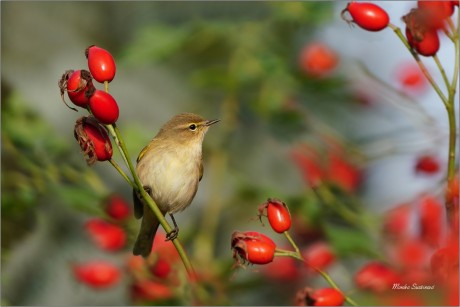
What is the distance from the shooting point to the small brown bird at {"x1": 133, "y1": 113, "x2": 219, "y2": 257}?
3.28 metres

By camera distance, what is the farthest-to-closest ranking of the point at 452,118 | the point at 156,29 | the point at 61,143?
the point at 156,29, the point at 61,143, the point at 452,118

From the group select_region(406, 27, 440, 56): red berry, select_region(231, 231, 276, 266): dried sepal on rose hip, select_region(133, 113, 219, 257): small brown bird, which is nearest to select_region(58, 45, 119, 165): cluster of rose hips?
select_region(231, 231, 276, 266): dried sepal on rose hip

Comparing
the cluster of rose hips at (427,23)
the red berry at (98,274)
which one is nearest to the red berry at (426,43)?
the cluster of rose hips at (427,23)

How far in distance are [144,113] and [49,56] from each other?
0.95 meters

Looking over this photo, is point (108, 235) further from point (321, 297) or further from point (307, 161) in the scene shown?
point (321, 297)

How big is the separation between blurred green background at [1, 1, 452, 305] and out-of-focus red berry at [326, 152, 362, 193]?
0.43 ft

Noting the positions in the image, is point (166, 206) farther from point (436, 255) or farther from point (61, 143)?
point (436, 255)

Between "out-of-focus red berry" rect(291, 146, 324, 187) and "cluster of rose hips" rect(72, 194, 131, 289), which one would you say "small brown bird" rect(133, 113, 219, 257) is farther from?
"out-of-focus red berry" rect(291, 146, 324, 187)

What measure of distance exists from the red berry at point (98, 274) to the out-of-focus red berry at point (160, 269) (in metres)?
0.67

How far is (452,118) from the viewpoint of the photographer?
5.62 ft

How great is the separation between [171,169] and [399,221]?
3.74 feet

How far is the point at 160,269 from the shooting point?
2943mm

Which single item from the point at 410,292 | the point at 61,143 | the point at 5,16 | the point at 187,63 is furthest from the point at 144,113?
the point at 410,292

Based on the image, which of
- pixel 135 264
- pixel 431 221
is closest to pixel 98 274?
pixel 135 264
